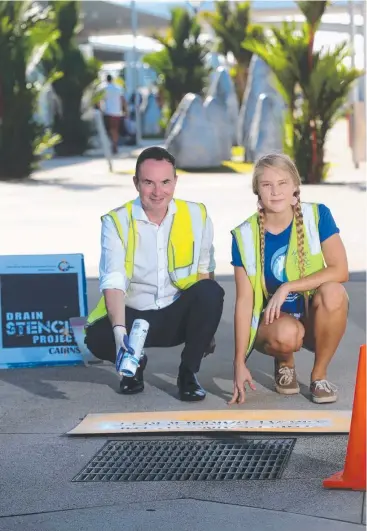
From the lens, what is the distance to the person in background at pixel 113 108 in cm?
2605

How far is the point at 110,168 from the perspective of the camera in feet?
69.7

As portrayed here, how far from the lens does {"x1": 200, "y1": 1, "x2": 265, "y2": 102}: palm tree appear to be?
35.1 metres

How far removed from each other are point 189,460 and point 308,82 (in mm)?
12822

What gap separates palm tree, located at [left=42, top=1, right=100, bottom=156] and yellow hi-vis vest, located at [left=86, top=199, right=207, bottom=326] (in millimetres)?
19165

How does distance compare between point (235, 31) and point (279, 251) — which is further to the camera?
point (235, 31)

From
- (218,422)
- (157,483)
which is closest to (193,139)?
(218,422)

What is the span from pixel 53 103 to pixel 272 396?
68.1 feet

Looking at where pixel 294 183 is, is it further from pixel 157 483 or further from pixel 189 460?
pixel 157 483

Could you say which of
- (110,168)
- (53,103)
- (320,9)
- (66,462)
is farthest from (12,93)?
(66,462)

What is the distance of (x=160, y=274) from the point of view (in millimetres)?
5852

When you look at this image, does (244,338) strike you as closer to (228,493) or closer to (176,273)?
(176,273)

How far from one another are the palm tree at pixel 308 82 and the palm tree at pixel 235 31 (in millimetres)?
17748

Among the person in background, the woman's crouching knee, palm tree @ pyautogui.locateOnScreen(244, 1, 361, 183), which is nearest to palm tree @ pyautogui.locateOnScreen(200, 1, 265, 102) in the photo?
the person in background

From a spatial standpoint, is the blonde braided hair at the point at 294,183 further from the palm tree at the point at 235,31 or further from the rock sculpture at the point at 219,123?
the palm tree at the point at 235,31
